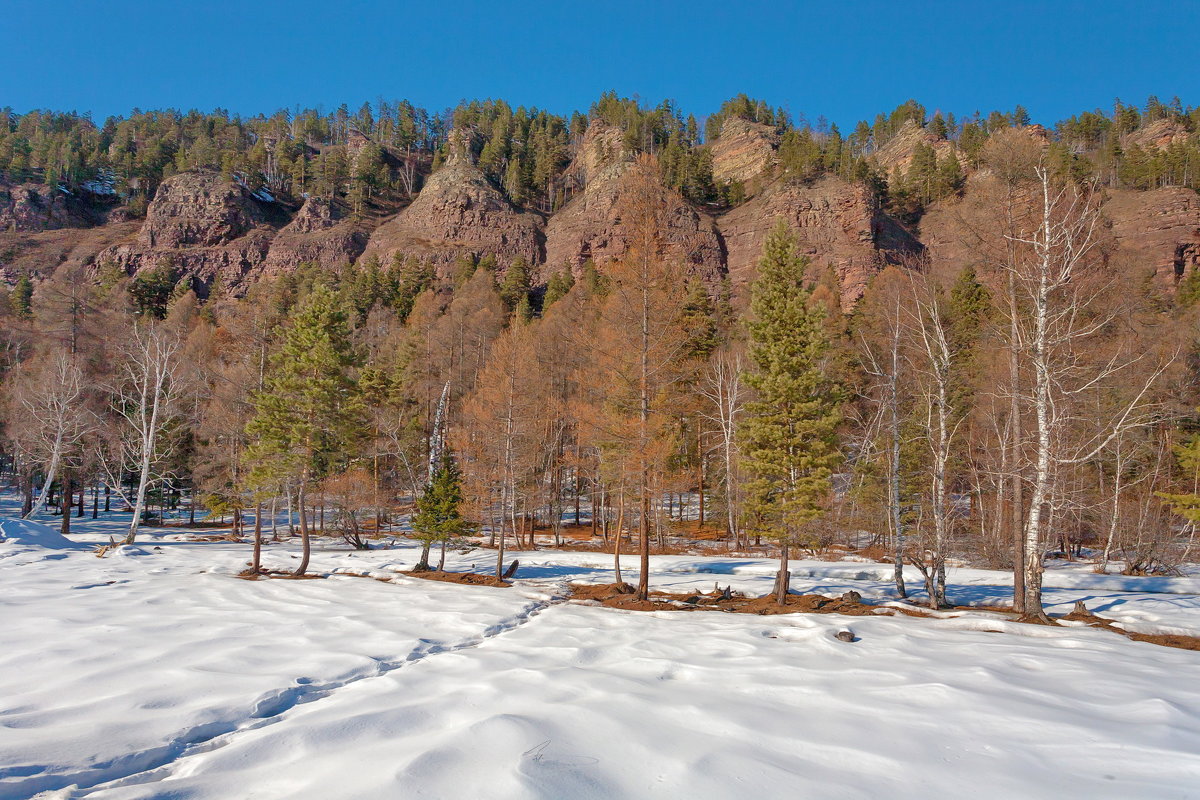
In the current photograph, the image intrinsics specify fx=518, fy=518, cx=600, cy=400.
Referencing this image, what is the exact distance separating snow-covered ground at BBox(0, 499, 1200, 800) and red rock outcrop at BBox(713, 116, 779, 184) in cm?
8427

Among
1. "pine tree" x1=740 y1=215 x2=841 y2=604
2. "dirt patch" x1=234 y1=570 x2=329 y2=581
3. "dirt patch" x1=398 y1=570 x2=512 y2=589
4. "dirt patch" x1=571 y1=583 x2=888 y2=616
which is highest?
"pine tree" x1=740 y1=215 x2=841 y2=604

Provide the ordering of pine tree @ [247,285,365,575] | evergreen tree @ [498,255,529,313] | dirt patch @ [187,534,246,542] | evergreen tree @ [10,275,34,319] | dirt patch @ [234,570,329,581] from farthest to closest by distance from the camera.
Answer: evergreen tree @ [498,255,529,313] → evergreen tree @ [10,275,34,319] → dirt patch @ [187,534,246,542] → pine tree @ [247,285,365,575] → dirt patch @ [234,570,329,581]

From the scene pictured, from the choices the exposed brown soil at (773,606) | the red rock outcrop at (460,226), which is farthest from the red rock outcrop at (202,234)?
the exposed brown soil at (773,606)

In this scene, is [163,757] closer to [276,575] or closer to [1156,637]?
[1156,637]

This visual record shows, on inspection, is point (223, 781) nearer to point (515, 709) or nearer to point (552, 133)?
point (515, 709)

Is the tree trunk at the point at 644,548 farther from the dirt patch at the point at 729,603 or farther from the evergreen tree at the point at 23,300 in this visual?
the evergreen tree at the point at 23,300

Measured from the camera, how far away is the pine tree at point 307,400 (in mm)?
19641

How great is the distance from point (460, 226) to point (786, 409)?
7196cm

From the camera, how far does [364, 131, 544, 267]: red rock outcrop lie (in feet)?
244

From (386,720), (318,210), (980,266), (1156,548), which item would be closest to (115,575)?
(386,720)

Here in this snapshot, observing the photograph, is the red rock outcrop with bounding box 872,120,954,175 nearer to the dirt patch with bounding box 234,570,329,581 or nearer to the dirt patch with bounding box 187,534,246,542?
the dirt patch with bounding box 234,570,329,581

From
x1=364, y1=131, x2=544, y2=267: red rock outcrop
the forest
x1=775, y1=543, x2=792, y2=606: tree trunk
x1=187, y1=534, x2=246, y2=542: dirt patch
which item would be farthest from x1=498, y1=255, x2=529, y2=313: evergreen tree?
x1=775, y1=543, x2=792, y2=606: tree trunk

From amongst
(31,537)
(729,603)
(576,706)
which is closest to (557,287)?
(31,537)

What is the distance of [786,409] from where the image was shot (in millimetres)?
14906
